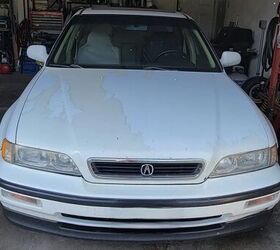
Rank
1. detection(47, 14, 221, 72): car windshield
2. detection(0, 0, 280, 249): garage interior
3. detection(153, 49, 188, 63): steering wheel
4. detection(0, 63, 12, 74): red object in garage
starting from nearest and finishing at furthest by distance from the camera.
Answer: detection(47, 14, 221, 72): car windshield
detection(153, 49, 188, 63): steering wheel
detection(0, 0, 280, 249): garage interior
detection(0, 63, 12, 74): red object in garage

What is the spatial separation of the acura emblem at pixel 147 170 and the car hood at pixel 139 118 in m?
0.05

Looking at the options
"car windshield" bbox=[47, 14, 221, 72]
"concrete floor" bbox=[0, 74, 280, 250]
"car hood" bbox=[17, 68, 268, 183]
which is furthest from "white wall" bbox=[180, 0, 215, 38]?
"concrete floor" bbox=[0, 74, 280, 250]

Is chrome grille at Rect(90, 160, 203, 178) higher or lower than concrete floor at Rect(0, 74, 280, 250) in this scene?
higher

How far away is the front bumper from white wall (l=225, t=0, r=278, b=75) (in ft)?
17.4

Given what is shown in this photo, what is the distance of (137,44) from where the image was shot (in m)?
3.52

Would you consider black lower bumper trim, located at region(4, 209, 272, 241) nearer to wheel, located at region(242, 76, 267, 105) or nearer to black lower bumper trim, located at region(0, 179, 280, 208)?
black lower bumper trim, located at region(0, 179, 280, 208)

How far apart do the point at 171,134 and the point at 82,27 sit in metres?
1.81

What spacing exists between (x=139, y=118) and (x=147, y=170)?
36cm

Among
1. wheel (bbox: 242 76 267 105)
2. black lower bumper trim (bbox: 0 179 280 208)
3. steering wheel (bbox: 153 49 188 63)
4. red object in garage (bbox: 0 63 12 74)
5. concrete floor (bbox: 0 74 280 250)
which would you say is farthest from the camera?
red object in garage (bbox: 0 63 12 74)

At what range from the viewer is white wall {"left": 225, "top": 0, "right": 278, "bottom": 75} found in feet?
22.9

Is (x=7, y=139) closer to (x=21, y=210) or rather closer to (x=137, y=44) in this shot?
(x=21, y=210)

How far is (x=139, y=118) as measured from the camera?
7.74 ft

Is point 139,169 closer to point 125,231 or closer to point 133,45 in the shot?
point 125,231

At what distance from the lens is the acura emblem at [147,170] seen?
6.92 ft
